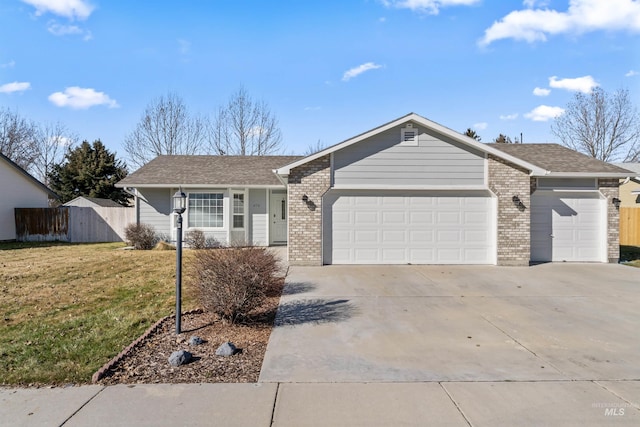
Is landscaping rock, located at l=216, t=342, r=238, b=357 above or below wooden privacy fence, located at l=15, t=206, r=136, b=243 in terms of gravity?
below

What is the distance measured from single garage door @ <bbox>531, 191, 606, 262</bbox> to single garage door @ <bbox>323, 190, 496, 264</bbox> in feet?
6.16

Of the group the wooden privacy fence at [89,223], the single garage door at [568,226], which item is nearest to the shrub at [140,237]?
the wooden privacy fence at [89,223]

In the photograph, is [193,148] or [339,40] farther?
[193,148]

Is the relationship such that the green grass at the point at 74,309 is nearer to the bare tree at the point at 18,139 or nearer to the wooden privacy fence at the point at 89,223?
the wooden privacy fence at the point at 89,223

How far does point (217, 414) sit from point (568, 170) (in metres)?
12.4

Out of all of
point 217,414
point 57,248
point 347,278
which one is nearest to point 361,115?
point 347,278

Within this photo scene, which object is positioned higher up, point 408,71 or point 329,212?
point 408,71

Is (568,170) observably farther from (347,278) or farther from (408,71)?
(347,278)

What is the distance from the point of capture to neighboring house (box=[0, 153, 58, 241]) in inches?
725

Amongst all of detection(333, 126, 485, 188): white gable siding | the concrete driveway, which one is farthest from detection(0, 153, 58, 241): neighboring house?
detection(333, 126, 485, 188): white gable siding

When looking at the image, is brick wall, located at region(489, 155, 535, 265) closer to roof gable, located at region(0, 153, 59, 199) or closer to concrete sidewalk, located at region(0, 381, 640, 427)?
concrete sidewalk, located at region(0, 381, 640, 427)

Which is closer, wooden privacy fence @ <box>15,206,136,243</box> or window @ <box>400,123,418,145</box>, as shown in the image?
window @ <box>400,123,418,145</box>

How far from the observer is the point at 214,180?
602 inches

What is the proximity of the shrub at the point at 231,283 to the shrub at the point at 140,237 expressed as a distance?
400 inches
